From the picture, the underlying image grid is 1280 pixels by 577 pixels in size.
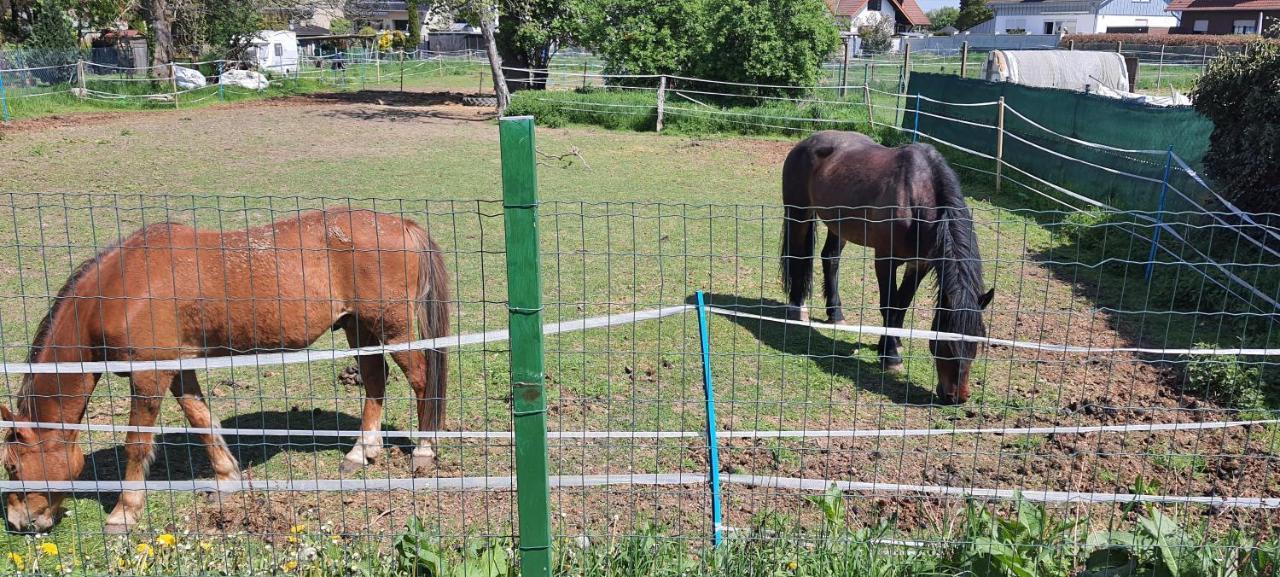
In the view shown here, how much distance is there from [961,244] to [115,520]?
477cm

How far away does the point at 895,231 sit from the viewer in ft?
20.7

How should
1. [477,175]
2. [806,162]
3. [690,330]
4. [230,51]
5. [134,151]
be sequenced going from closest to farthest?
[690,330] → [806,162] → [477,175] → [134,151] → [230,51]

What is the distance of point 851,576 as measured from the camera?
124 inches

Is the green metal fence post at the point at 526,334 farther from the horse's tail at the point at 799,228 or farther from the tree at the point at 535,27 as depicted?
the tree at the point at 535,27

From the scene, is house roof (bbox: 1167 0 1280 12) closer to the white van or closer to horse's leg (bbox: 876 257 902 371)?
the white van

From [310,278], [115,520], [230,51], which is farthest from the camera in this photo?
[230,51]

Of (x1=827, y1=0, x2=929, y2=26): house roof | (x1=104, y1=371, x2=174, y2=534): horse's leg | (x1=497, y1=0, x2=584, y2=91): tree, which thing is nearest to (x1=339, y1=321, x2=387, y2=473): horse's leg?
(x1=104, y1=371, x2=174, y2=534): horse's leg

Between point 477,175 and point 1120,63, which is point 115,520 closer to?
point 477,175

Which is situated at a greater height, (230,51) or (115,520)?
(230,51)

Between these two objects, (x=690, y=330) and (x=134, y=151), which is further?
(x=134, y=151)

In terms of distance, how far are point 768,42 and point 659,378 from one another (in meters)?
15.7

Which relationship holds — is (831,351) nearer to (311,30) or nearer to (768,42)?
(768,42)

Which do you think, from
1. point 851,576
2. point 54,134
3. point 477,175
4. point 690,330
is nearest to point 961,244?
point 690,330

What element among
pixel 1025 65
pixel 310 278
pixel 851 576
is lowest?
pixel 851 576
